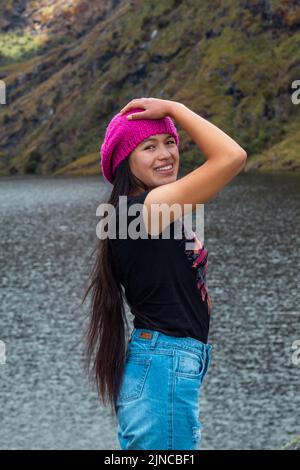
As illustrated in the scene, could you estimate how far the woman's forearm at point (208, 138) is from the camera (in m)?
6.34

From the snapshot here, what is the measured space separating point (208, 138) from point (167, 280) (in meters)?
1.14

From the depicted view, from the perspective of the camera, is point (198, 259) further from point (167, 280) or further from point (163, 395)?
point (163, 395)

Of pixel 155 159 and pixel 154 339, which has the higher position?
pixel 155 159

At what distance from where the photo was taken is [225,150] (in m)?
6.35

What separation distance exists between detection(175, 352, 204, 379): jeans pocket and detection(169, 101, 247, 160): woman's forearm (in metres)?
1.55

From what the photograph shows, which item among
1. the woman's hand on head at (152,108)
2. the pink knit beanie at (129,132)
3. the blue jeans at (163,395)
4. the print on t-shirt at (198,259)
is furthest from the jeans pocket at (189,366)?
the woman's hand on head at (152,108)

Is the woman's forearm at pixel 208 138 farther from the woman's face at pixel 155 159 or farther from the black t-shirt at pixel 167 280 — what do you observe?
the black t-shirt at pixel 167 280

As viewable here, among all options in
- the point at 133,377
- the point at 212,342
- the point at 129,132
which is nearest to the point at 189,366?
the point at 133,377

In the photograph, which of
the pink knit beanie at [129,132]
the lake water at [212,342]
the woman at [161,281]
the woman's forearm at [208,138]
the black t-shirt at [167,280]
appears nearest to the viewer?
the woman's forearm at [208,138]

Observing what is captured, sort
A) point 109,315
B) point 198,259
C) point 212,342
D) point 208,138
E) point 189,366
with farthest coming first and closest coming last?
point 212,342 → point 109,315 → point 198,259 → point 189,366 → point 208,138

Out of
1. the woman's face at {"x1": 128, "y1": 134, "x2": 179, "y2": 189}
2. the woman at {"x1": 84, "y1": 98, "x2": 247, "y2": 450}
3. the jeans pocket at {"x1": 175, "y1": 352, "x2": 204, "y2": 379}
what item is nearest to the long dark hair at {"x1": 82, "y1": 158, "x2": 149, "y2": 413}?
the woman at {"x1": 84, "y1": 98, "x2": 247, "y2": 450}

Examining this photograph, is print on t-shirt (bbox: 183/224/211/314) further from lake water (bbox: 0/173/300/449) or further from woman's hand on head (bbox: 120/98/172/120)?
lake water (bbox: 0/173/300/449)

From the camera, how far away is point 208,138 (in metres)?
6.40

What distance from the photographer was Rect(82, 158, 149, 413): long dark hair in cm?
698
